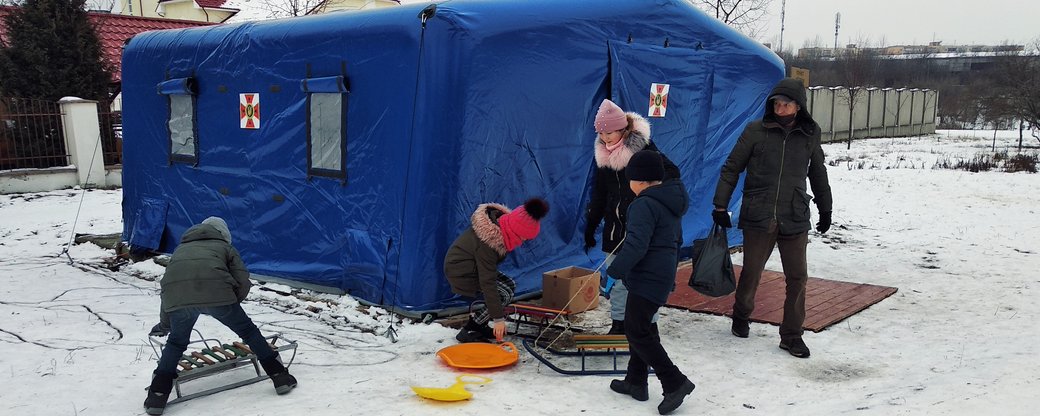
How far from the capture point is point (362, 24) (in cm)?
600

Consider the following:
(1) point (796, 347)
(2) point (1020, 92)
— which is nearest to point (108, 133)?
(1) point (796, 347)

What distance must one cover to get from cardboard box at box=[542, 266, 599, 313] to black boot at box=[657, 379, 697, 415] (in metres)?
1.81

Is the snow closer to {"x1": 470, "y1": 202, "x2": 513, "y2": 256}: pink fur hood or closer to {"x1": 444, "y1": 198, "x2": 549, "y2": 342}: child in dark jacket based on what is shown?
{"x1": 444, "y1": 198, "x2": 549, "y2": 342}: child in dark jacket

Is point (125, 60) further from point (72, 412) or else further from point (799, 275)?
point (799, 275)

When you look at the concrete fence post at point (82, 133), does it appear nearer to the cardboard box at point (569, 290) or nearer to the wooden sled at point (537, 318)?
the cardboard box at point (569, 290)

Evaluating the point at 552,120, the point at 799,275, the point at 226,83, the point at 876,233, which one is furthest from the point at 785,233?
the point at 876,233

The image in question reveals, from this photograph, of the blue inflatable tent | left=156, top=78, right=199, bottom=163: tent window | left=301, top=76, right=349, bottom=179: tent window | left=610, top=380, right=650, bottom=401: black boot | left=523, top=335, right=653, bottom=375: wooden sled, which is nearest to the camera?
left=610, top=380, right=650, bottom=401: black boot

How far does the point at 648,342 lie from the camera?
399cm

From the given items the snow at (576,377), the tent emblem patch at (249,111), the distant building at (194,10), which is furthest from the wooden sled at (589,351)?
the distant building at (194,10)

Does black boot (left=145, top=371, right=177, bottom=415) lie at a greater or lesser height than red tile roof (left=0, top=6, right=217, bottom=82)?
lesser

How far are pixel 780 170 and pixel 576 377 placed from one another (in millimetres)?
1922

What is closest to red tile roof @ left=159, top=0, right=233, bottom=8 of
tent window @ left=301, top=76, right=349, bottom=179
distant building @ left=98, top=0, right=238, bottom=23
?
distant building @ left=98, top=0, right=238, bottom=23

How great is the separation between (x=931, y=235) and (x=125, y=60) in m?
10.1

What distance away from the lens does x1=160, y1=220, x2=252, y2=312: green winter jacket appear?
3.99 metres
